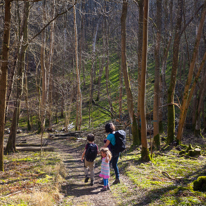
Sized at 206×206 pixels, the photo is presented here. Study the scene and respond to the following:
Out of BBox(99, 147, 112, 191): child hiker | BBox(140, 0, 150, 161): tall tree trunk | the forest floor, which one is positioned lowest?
the forest floor

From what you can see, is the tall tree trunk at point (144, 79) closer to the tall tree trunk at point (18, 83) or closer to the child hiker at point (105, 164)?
the child hiker at point (105, 164)

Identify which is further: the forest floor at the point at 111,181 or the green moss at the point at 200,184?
the green moss at the point at 200,184

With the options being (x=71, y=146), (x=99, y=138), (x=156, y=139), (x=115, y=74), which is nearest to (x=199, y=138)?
(x=156, y=139)

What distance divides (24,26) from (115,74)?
1008 inches

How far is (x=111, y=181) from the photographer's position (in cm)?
629

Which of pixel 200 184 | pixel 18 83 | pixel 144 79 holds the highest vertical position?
pixel 18 83

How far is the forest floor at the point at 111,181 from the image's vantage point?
15.0 feet

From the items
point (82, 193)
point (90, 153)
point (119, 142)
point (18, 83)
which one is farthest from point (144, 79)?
point (18, 83)

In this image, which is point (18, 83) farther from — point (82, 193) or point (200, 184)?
point (200, 184)

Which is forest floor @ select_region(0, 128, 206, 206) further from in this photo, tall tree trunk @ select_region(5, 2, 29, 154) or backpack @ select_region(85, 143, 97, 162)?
tall tree trunk @ select_region(5, 2, 29, 154)

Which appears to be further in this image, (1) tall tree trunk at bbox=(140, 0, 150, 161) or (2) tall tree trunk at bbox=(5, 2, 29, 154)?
(2) tall tree trunk at bbox=(5, 2, 29, 154)

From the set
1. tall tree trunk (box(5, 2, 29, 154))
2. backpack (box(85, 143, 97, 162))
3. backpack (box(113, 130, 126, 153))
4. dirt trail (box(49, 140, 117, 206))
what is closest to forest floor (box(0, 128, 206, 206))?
dirt trail (box(49, 140, 117, 206))

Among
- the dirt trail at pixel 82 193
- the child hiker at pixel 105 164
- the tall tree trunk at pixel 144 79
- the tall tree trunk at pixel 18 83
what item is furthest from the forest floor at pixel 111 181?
the tall tree trunk at pixel 18 83

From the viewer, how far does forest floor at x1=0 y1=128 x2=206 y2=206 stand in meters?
4.56
